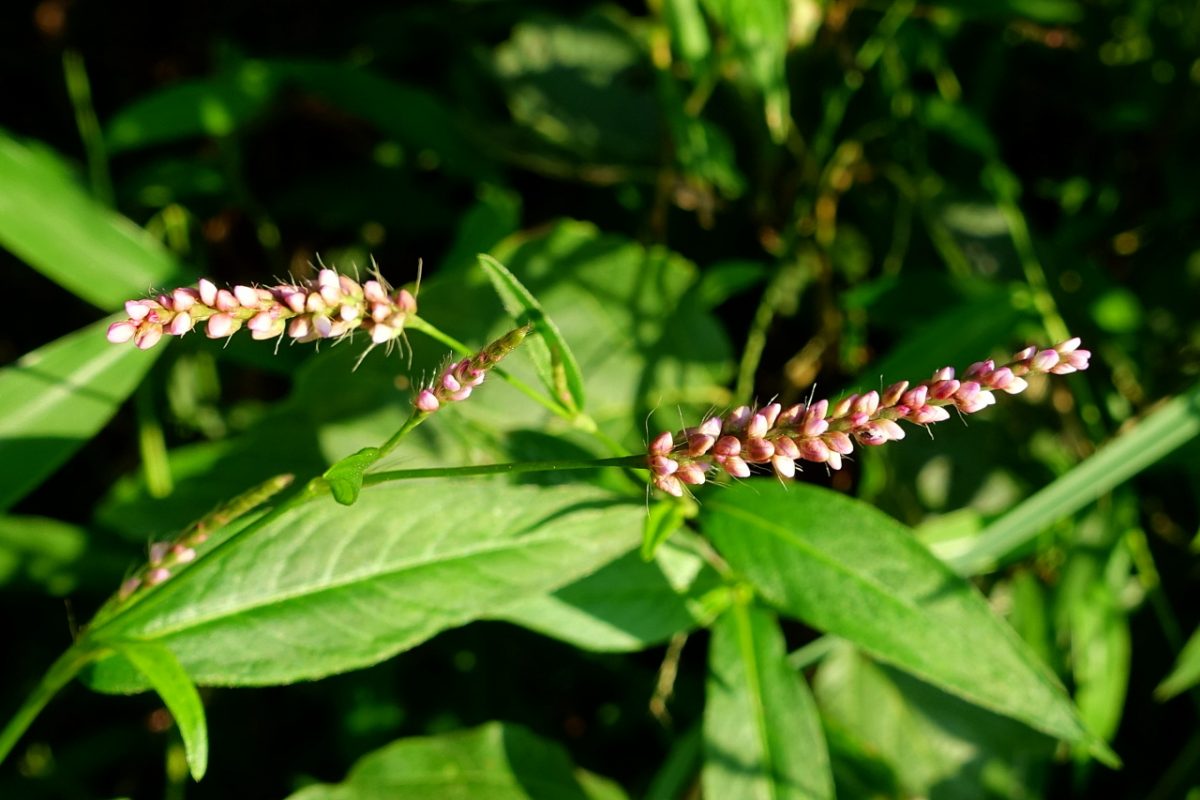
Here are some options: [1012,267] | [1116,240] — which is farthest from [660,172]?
[1116,240]

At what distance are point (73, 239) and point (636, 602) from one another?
1527 mm

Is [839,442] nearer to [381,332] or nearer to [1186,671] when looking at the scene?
[381,332]

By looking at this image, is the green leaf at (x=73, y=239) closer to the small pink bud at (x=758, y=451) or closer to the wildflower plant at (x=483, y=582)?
the wildflower plant at (x=483, y=582)

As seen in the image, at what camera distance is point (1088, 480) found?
197 centimetres

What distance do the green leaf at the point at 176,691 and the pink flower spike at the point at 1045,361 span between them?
1082 millimetres

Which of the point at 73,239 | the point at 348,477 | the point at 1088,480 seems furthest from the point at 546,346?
the point at 73,239

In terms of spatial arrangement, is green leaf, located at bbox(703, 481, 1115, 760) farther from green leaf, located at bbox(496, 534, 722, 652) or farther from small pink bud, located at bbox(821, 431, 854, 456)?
small pink bud, located at bbox(821, 431, 854, 456)

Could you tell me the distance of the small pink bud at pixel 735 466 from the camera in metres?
1.08

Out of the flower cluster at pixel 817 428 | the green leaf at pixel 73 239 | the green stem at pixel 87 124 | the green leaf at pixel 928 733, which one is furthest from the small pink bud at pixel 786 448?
the green stem at pixel 87 124

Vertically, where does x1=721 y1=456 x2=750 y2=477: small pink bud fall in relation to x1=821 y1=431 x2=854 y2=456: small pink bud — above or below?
above

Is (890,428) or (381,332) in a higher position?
(381,332)

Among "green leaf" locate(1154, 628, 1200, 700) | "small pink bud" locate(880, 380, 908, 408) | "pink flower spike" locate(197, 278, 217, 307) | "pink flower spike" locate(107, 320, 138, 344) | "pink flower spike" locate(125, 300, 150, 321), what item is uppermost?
"pink flower spike" locate(107, 320, 138, 344)

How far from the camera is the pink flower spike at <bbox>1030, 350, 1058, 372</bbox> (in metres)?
1.14

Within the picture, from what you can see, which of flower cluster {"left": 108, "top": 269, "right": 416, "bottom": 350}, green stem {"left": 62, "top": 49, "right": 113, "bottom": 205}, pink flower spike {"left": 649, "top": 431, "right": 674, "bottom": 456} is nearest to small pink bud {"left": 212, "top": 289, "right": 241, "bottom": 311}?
flower cluster {"left": 108, "top": 269, "right": 416, "bottom": 350}
